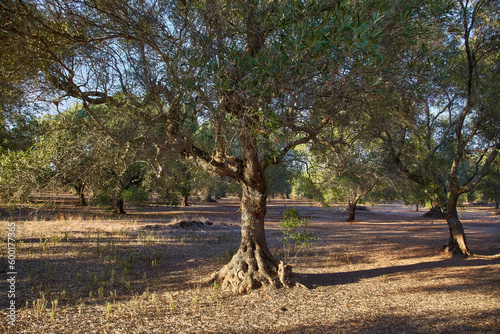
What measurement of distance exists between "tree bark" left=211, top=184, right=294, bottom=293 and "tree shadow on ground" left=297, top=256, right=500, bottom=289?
0.71m

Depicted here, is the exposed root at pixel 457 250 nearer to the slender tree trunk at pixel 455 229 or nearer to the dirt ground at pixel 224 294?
the slender tree trunk at pixel 455 229

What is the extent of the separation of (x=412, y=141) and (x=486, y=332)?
8.83m

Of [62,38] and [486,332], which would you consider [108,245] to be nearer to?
[62,38]

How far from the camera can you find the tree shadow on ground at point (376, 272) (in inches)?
283

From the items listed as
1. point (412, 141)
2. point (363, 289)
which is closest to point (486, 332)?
point (363, 289)

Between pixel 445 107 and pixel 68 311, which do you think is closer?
pixel 68 311

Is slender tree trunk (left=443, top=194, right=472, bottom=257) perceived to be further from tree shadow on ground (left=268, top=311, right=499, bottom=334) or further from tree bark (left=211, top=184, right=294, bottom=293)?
tree bark (left=211, top=184, right=294, bottom=293)

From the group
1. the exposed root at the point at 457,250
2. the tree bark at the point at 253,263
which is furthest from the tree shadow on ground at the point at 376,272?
the tree bark at the point at 253,263

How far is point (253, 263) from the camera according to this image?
6.65 metres

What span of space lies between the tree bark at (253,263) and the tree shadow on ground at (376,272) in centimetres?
71

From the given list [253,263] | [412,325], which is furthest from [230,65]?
[412,325]

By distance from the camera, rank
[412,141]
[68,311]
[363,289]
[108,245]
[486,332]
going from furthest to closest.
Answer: [412,141]
[108,245]
[363,289]
[68,311]
[486,332]

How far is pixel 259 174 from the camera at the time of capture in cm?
684

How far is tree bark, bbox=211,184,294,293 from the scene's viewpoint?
21.0ft
